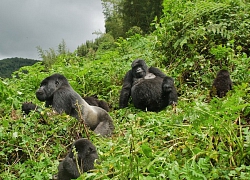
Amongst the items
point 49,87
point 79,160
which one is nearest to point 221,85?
point 49,87

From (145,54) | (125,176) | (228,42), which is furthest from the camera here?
(145,54)

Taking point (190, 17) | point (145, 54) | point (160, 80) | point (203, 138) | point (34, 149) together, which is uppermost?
point (190, 17)

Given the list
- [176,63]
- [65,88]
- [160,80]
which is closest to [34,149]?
[65,88]

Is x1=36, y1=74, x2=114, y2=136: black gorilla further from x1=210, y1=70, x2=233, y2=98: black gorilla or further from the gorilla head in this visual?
x1=210, y1=70, x2=233, y2=98: black gorilla

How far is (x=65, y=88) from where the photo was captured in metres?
4.44

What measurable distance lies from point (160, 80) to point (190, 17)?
74.8 inches

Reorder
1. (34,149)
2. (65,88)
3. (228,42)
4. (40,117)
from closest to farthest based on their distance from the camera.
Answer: (34,149) < (40,117) < (65,88) < (228,42)

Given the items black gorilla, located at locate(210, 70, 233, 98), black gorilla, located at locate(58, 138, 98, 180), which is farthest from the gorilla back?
black gorilla, located at locate(58, 138, 98, 180)

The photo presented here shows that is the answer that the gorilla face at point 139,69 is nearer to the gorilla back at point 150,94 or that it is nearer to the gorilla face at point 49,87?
the gorilla back at point 150,94

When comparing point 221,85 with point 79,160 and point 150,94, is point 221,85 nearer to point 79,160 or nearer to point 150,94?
point 150,94

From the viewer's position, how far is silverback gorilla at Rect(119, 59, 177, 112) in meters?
4.66

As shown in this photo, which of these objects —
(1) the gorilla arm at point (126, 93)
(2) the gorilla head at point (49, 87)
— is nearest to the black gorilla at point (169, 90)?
(1) the gorilla arm at point (126, 93)

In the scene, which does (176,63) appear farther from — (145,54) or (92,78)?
(92,78)

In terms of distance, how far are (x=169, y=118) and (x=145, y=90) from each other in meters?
1.70
